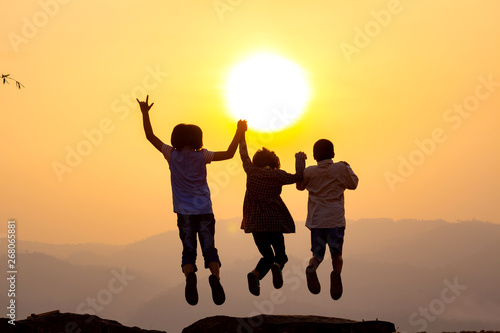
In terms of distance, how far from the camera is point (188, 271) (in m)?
11.4

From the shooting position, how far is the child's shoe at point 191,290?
10.9m

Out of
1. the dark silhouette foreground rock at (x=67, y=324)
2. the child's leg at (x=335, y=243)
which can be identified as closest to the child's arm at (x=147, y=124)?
the child's leg at (x=335, y=243)

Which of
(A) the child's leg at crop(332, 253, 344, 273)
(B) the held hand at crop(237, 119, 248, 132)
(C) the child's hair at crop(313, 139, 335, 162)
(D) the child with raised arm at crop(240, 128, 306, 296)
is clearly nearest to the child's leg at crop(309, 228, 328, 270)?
(A) the child's leg at crop(332, 253, 344, 273)

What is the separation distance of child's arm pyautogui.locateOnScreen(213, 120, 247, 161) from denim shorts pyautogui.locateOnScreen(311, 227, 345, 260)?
234 centimetres

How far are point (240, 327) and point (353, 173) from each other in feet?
12.5

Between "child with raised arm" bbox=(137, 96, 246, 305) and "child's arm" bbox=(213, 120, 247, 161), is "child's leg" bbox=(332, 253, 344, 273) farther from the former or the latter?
"child's arm" bbox=(213, 120, 247, 161)

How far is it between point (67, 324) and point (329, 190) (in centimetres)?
606

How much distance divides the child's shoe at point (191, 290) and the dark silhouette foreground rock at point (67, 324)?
2.37 m

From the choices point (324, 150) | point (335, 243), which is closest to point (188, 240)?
point (335, 243)

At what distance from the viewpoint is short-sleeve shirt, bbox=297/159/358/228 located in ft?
40.7

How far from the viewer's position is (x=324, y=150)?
496 inches

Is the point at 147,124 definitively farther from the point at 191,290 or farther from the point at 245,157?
the point at 191,290

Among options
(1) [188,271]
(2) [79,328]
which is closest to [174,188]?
(1) [188,271]

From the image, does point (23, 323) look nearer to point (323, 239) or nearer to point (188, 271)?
point (188, 271)
